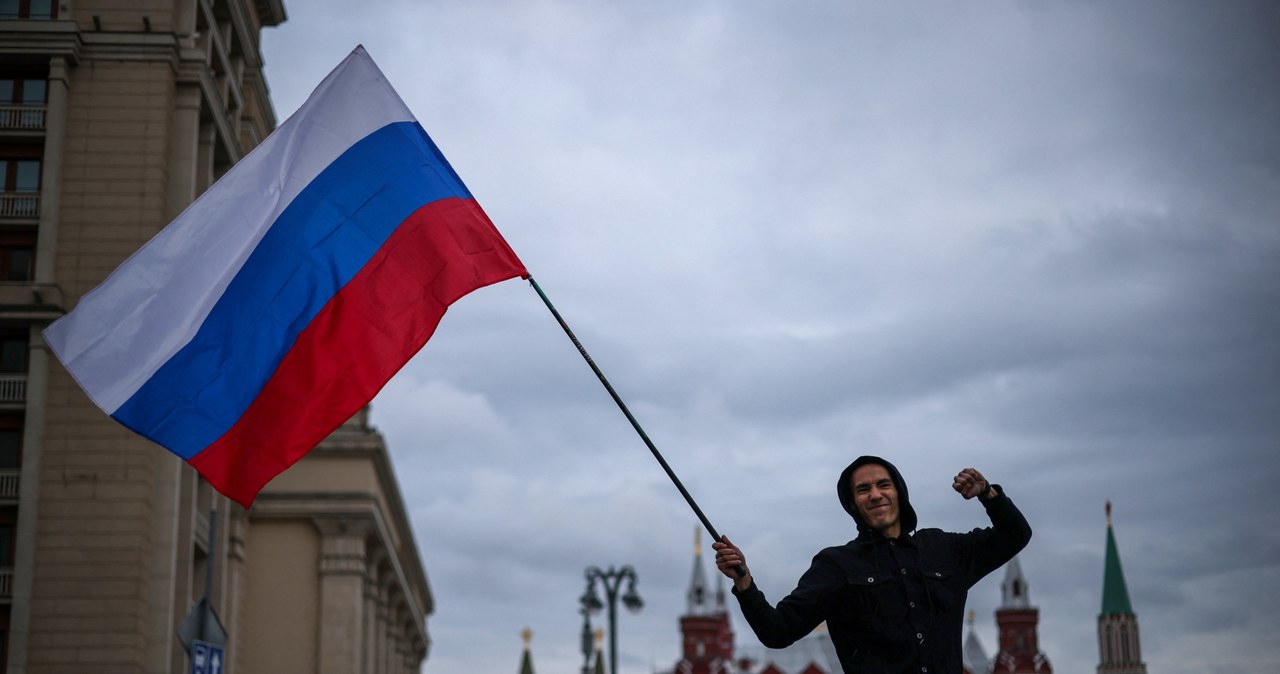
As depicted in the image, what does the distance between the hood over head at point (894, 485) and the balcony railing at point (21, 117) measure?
30.9 meters

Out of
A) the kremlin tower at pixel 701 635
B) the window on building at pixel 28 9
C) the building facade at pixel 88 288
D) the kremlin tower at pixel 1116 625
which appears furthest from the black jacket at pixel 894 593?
the kremlin tower at pixel 1116 625

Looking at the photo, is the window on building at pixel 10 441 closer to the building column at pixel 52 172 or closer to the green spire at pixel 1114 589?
the building column at pixel 52 172

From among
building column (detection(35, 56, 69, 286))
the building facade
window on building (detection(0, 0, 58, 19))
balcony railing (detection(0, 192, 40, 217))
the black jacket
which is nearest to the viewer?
the black jacket

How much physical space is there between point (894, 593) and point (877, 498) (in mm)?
360

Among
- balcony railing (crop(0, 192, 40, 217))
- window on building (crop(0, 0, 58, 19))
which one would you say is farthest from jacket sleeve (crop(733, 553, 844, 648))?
window on building (crop(0, 0, 58, 19))

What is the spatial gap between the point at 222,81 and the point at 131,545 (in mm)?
13189

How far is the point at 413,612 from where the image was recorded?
77500 mm

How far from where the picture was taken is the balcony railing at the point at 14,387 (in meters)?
32.3

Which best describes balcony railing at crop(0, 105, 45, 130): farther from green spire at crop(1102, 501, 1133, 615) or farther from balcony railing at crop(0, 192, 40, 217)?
green spire at crop(1102, 501, 1133, 615)

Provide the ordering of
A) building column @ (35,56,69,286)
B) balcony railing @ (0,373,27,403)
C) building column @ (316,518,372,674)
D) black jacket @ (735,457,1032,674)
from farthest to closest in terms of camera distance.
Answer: building column @ (316,518,372,674) → building column @ (35,56,69,286) → balcony railing @ (0,373,27,403) → black jacket @ (735,457,1032,674)

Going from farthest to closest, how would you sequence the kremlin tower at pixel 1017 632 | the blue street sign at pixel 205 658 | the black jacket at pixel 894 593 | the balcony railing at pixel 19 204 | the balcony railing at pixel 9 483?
the kremlin tower at pixel 1017 632, the balcony railing at pixel 19 204, the balcony railing at pixel 9 483, the blue street sign at pixel 205 658, the black jacket at pixel 894 593

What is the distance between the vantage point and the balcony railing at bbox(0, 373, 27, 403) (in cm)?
3228

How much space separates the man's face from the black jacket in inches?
1.1

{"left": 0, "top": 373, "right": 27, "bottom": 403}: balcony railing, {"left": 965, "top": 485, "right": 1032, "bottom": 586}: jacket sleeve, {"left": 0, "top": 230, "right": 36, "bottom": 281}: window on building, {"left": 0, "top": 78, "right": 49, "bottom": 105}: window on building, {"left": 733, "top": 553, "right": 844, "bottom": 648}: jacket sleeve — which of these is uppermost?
{"left": 0, "top": 78, "right": 49, "bottom": 105}: window on building
